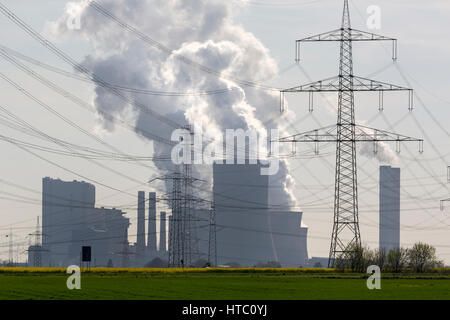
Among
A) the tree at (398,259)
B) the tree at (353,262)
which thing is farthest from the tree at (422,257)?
the tree at (353,262)

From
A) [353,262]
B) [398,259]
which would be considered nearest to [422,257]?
[398,259]

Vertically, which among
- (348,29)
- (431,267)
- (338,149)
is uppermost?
(348,29)

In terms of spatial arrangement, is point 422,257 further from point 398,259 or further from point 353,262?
point 353,262

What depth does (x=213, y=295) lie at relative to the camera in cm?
5259

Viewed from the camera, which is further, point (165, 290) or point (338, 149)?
point (338, 149)

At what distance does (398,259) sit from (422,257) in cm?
608

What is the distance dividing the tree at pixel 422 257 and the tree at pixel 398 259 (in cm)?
67

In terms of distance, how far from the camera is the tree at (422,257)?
125 metres

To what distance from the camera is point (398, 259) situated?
4847 inches

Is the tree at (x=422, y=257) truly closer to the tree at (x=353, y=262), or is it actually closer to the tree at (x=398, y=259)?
the tree at (x=398, y=259)

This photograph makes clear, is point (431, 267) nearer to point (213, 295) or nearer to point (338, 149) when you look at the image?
point (338, 149)
